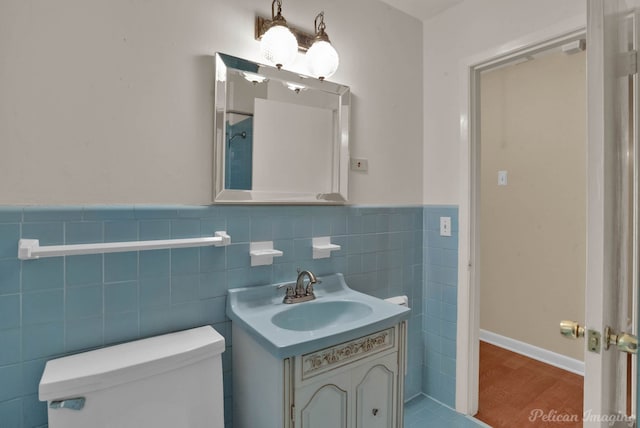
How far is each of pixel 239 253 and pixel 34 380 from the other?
2.44 feet

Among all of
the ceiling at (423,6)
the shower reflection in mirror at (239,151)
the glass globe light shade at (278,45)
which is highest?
the ceiling at (423,6)

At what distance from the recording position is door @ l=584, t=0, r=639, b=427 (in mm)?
706

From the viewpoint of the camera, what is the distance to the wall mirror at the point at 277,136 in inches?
52.6

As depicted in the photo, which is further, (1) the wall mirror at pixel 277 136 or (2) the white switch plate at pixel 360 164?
(2) the white switch plate at pixel 360 164

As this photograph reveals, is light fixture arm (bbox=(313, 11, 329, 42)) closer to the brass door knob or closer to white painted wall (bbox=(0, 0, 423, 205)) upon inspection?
white painted wall (bbox=(0, 0, 423, 205))

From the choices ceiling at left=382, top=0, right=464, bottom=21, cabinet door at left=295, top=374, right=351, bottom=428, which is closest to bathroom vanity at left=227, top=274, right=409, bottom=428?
cabinet door at left=295, top=374, right=351, bottom=428

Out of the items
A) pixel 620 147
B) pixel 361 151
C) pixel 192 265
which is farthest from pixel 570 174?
pixel 192 265

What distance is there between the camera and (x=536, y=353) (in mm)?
2549

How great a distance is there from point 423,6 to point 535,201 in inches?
65.0

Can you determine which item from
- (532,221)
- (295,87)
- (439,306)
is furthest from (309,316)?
(532,221)

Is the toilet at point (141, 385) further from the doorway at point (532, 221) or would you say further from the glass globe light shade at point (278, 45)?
the doorway at point (532, 221)

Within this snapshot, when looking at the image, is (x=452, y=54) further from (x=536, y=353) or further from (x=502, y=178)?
(x=536, y=353)

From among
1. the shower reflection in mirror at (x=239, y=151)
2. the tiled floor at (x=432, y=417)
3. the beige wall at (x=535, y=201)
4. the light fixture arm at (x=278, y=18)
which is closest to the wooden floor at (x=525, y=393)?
the tiled floor at (x=432, y=417)

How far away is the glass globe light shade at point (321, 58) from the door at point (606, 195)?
96 cm
